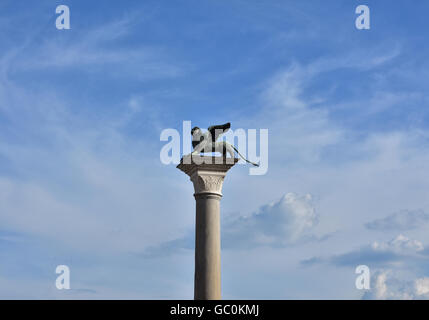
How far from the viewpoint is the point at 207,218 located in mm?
20328

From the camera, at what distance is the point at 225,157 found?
20953mm

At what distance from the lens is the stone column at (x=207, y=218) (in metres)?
19.9

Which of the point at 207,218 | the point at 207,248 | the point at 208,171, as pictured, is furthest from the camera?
the point at 208,171

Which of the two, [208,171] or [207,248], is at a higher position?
[208,171]

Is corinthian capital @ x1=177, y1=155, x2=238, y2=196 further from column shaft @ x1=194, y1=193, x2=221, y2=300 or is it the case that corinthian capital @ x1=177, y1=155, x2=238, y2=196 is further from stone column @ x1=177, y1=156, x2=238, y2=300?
column shaft @ x1=194, y1=193, x2=221, y2=300

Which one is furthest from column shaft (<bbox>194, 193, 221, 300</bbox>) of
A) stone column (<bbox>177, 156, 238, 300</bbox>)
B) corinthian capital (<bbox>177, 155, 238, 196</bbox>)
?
corinthian capital (<bbox>177, 155, 238, 196</bbox>)

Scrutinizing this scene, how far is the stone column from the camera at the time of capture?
1994cm

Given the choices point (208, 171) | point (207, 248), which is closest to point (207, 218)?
point (207, 248)

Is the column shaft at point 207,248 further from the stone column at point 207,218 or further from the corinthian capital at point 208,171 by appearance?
the corinthian capital at point 208,171

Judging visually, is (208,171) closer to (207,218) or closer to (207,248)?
(207,218)
